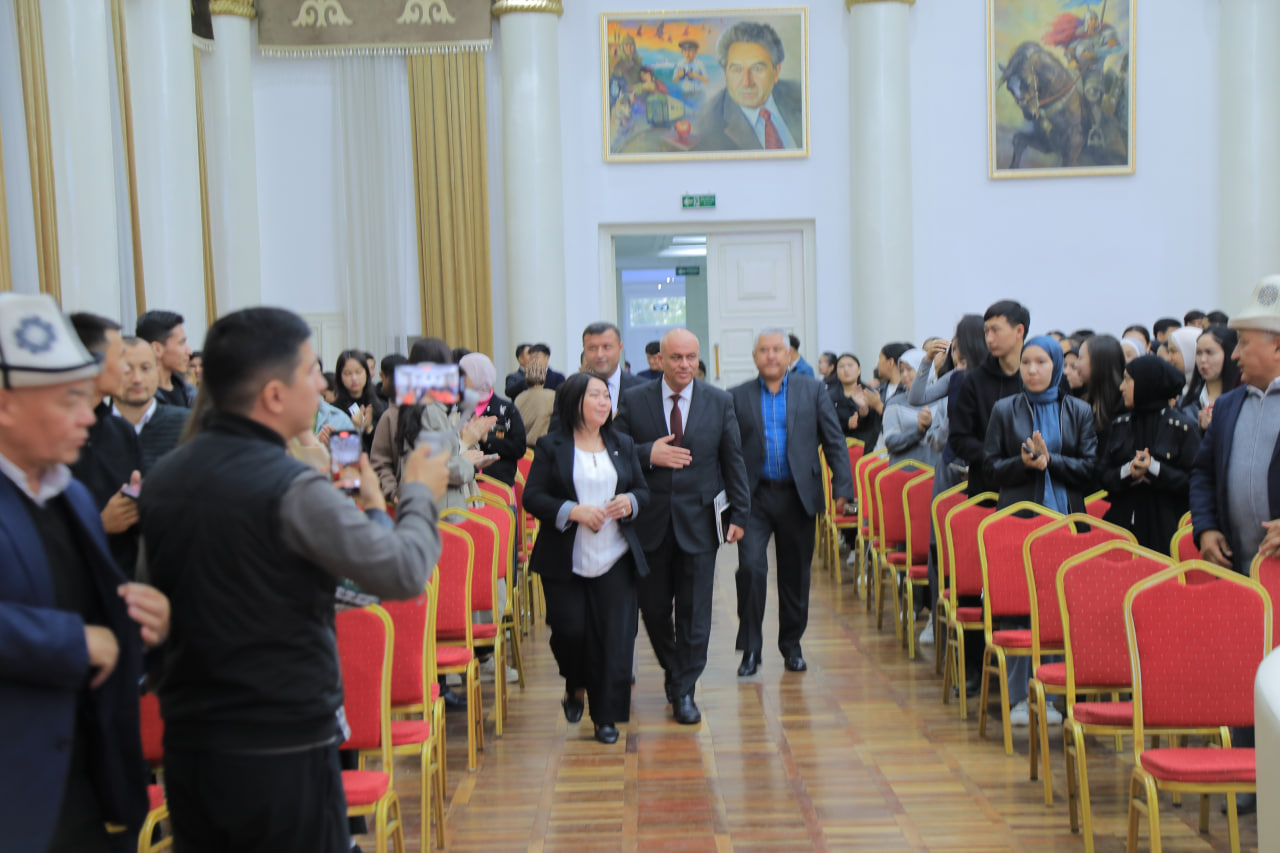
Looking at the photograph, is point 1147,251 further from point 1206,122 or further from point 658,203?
point 658,203

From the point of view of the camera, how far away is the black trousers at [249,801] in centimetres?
225

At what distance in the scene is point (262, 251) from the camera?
13836mm

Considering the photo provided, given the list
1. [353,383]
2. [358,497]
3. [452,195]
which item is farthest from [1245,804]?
[452,195]

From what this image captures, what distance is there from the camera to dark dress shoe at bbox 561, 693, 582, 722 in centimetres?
589

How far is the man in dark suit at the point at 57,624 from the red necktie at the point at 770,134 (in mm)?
12370

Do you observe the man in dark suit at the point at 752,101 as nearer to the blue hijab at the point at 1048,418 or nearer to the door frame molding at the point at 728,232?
the door frame molding at the point at 728,232

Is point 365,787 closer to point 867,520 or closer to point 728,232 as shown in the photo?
point 867,520

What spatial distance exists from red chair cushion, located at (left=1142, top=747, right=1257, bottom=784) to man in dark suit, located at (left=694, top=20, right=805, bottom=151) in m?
11.1

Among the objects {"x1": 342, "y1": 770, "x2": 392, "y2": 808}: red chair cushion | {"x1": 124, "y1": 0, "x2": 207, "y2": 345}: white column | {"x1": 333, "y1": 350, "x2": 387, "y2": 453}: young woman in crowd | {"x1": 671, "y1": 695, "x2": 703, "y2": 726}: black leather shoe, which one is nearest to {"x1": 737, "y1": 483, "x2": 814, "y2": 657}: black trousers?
{"x1": 671, "y1": 695, "x2": 703, "y2": 726}: black leather shoe

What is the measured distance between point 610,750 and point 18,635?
3.81 m

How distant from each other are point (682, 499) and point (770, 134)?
351 inches

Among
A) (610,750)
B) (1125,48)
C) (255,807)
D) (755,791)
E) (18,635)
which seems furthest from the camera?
(1125,48)

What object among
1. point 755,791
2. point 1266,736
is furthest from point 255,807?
point 755,791

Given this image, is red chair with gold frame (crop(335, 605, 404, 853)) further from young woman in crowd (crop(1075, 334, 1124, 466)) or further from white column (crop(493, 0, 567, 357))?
white column (crop(493, 0, 567, 357))
